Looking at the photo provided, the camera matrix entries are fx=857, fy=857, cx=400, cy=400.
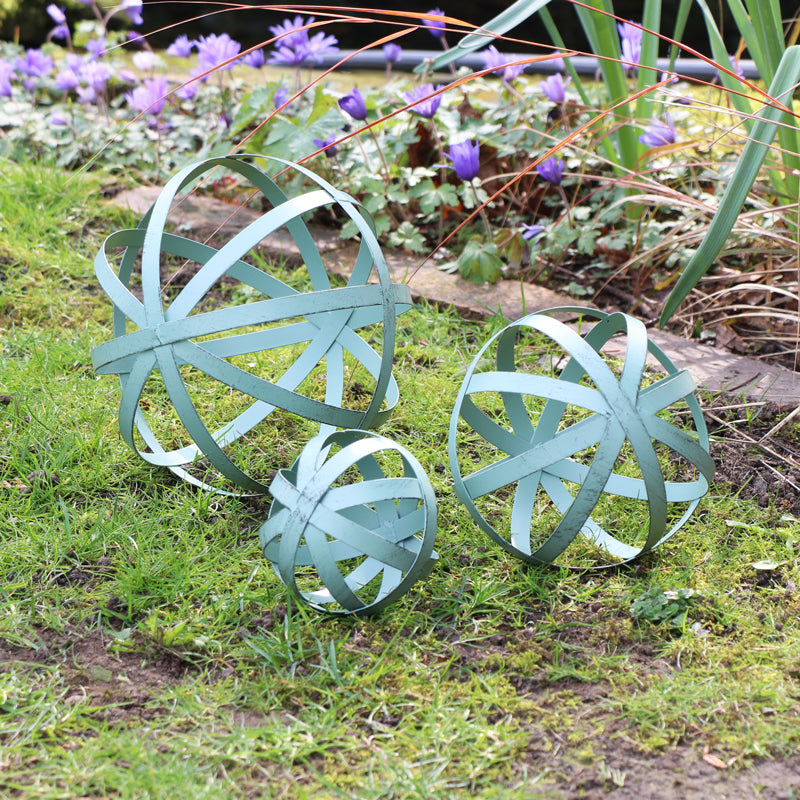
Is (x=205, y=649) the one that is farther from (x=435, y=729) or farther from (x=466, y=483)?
(x=466, y=483)

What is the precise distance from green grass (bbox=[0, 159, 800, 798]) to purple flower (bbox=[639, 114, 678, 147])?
1256 millimetres

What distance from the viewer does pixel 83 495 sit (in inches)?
78.4

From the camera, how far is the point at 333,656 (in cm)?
152

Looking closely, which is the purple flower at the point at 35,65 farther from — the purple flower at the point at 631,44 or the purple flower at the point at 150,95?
the purple flower at the point at 631,44

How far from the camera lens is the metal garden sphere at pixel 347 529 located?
1511mm

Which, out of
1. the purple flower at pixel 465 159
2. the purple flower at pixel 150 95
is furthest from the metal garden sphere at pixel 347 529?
the purple flower at pixel 150 95

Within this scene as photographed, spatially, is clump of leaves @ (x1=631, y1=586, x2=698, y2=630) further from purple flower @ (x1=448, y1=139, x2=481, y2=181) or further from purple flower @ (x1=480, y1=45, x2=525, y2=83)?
purple flower @ (x1=480, y1=45, x2=525, y2=83)

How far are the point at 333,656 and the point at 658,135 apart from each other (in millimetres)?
1960

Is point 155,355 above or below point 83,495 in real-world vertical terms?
above

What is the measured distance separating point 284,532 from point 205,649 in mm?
265

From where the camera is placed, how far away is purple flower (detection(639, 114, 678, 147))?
8.70ft

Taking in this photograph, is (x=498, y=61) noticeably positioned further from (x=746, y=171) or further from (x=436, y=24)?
(x=746, y=171)

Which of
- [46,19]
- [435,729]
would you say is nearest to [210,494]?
[435,729]

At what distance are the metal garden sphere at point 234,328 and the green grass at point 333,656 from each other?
0.70 ft
